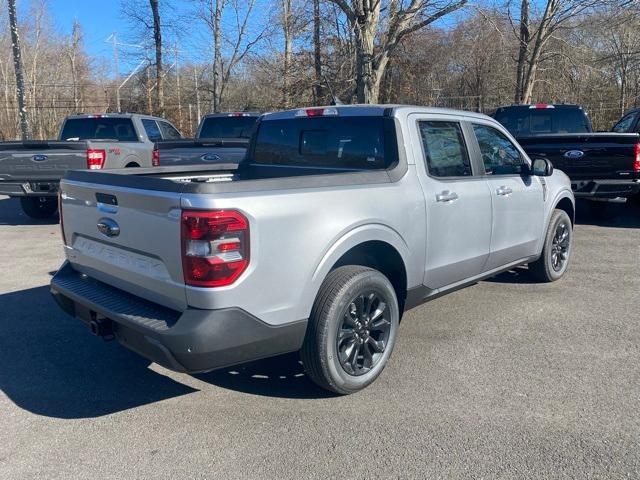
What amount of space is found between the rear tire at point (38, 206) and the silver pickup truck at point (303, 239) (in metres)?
7.04

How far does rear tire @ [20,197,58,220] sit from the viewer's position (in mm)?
A: 10805

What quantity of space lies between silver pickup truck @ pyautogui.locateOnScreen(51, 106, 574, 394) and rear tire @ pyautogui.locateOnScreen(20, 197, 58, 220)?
277 inches

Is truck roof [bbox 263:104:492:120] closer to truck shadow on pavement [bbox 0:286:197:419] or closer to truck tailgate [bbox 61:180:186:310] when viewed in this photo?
truck tailgate [bbox 61:180:186:310]

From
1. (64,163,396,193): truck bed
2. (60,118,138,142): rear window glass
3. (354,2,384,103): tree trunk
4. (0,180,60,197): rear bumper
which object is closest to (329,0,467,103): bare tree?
(354,2,384,103): tree trunk

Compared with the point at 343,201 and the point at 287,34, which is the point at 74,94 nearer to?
the point at 287,34

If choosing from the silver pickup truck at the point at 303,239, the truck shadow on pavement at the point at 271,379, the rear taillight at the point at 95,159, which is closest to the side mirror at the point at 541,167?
the silver pickup truck at the point at 303,239

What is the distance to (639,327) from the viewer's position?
496 centimetres

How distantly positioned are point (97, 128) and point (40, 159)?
7.39ft

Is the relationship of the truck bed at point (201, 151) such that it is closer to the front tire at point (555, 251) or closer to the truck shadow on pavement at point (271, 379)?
the front tire at point (555, 251)

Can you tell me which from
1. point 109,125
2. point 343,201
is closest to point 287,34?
point 109,125

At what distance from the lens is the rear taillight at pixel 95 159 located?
9258mm

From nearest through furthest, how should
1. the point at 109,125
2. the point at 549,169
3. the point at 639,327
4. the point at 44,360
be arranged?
the point at 44,360
the point at 639,327
the point at 549,169
the point at 109,125

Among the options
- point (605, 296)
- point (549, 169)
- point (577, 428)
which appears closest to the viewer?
point (577, 428)

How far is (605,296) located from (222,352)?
4.45 m
